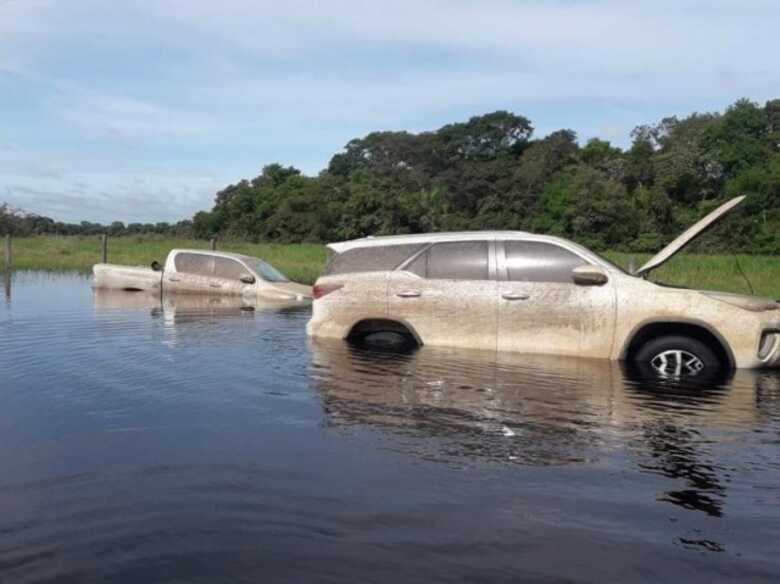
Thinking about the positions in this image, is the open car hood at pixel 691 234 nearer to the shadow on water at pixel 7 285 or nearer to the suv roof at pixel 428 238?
the suv roof at pixel 428 238

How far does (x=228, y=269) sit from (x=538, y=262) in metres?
11.5

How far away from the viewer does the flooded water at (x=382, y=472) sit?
138 inches

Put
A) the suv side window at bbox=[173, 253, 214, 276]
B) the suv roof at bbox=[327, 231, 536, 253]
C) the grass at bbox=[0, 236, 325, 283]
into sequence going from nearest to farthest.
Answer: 1. the suv roof at bbox=[327, 231, 536, 253]
2. the suv side window at bbox=[173, 253, 214, 276]
3. the grass at bbox=[0, 236, 325, 283]

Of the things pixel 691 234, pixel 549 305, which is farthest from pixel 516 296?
pixel 691 234

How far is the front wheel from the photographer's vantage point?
8227 mm

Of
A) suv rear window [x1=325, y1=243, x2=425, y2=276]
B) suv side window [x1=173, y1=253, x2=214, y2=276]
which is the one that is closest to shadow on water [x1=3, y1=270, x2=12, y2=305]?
suv side window [x1=173, y1=253, x2=214, y2=276]

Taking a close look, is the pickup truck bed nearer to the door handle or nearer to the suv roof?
the suv roof

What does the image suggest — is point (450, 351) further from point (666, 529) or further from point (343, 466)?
point (666, 529)

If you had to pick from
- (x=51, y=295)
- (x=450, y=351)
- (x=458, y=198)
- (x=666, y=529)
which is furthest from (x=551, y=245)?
(x=458, y=198)

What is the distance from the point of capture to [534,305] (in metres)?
8.75

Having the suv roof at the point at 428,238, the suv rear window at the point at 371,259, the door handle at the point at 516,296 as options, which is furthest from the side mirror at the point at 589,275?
the suv rear window at the point at 371,259

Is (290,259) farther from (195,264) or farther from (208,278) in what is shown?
(208,278)

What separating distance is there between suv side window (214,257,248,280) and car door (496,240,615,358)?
35.7ft

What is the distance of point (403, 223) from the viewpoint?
52.0m
